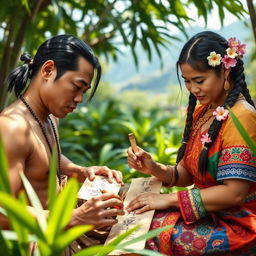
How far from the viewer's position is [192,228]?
1578 mm

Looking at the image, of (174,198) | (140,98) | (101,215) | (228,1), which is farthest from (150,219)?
(140,98)

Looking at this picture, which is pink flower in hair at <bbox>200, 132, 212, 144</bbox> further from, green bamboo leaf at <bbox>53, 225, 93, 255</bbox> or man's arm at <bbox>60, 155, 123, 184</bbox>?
green bamboo leaf at <bbox>53, 225, 93, 255</bbox>

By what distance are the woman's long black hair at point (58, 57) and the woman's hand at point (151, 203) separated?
1.61 ft

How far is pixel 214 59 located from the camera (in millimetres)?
1630

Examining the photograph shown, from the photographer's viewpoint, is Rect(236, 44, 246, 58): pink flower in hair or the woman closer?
the woman

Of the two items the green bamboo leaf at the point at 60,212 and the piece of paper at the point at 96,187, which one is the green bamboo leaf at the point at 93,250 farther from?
the piece of paper at the point at 96,187

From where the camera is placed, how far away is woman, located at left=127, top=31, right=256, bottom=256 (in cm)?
155

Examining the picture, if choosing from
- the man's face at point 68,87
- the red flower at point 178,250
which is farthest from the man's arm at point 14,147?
the red flower at point 178,250

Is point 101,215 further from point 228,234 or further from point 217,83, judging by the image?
point 217,83

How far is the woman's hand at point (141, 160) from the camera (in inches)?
70.4

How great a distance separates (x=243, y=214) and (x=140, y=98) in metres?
63.6

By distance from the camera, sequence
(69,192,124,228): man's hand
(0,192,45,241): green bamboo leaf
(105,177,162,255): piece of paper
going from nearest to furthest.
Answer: (0,192,45,241): green bamboo leaf → (69,192,124,228): man's hand → (105,177,162,255): piece of paper

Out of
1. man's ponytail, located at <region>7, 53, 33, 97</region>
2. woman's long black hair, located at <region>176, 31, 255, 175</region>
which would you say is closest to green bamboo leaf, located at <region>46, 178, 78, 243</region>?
woman's long black hair, located at <region>176, 31, 255, 175</region>

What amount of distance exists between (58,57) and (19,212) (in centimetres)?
89
